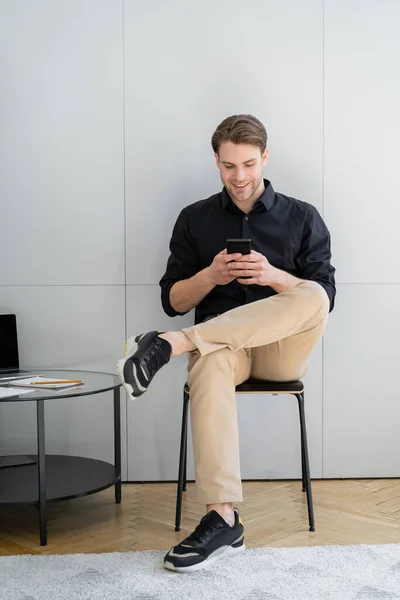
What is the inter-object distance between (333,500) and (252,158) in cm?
139

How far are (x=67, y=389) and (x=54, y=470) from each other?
428 millimetres

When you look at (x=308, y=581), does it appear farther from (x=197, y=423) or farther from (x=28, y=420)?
(x=28, y=420)

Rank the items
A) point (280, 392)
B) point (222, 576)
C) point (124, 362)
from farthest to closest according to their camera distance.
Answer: point (280, 392) < point (124, 362) < point (222, 576)

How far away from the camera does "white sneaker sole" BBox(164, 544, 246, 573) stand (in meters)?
2.08

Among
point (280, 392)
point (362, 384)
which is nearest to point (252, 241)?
point (280, 392)

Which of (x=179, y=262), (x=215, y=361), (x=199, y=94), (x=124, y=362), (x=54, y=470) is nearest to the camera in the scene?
(x=124, y=362)

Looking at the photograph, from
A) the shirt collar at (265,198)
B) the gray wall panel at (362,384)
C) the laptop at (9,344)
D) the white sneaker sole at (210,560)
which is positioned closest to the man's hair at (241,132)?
the shirt collar at (265,198)

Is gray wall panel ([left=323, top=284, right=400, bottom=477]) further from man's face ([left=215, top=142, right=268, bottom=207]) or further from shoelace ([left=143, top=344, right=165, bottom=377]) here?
shoelace ([left=143, top=344, right=165, bottom=377])

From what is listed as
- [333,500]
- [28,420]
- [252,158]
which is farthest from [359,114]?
[28,420]

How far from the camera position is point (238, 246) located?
2578 mm

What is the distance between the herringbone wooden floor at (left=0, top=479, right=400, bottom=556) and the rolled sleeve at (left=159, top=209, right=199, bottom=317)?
0.79 metres

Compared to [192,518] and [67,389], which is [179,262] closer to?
[67,389]

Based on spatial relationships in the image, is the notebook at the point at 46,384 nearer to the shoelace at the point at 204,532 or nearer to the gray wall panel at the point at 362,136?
the shoelace at the point at 204,532

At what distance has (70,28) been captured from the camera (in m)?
3.14
